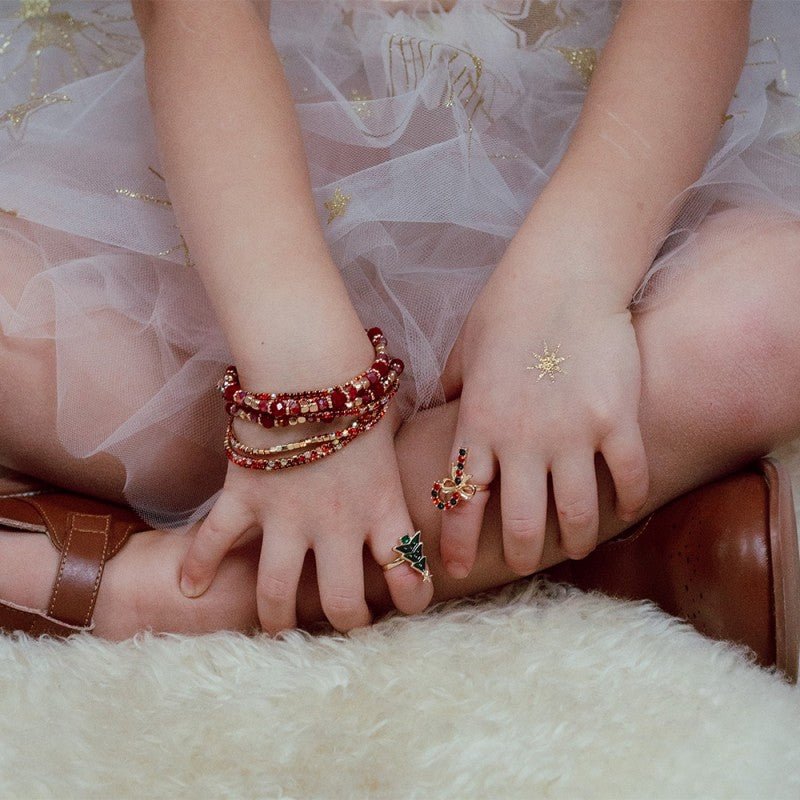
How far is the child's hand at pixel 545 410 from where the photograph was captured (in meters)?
0.55

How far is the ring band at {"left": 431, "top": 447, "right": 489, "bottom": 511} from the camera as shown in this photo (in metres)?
0.56

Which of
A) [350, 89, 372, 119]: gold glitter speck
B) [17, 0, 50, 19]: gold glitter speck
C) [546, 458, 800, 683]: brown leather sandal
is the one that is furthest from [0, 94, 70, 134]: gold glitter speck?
[546, 458, 800, 683]: brown leather sandal

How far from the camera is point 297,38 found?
790 mm

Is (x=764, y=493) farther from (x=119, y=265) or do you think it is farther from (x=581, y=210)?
(x=119, y=265)

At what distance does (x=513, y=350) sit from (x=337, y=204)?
0.19m

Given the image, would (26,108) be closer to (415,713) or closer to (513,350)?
(513,350)

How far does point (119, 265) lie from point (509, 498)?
1.19 ft

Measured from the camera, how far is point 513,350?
0.56m

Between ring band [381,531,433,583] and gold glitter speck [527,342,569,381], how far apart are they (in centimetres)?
13

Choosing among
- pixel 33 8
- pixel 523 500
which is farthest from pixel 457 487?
pixel 33 8

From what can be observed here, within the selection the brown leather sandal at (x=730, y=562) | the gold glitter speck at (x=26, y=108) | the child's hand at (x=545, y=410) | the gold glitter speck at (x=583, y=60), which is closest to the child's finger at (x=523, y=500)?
the child's hand at (x=545, y=410)

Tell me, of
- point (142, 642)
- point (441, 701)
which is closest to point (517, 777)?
point (441, 701)

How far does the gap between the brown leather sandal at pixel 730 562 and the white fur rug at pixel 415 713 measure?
26 mm

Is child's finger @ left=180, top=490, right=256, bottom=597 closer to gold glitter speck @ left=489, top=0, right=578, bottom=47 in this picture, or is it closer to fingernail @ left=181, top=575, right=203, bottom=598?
fingernail @ left=181, top=575, right=203, bottom=598
